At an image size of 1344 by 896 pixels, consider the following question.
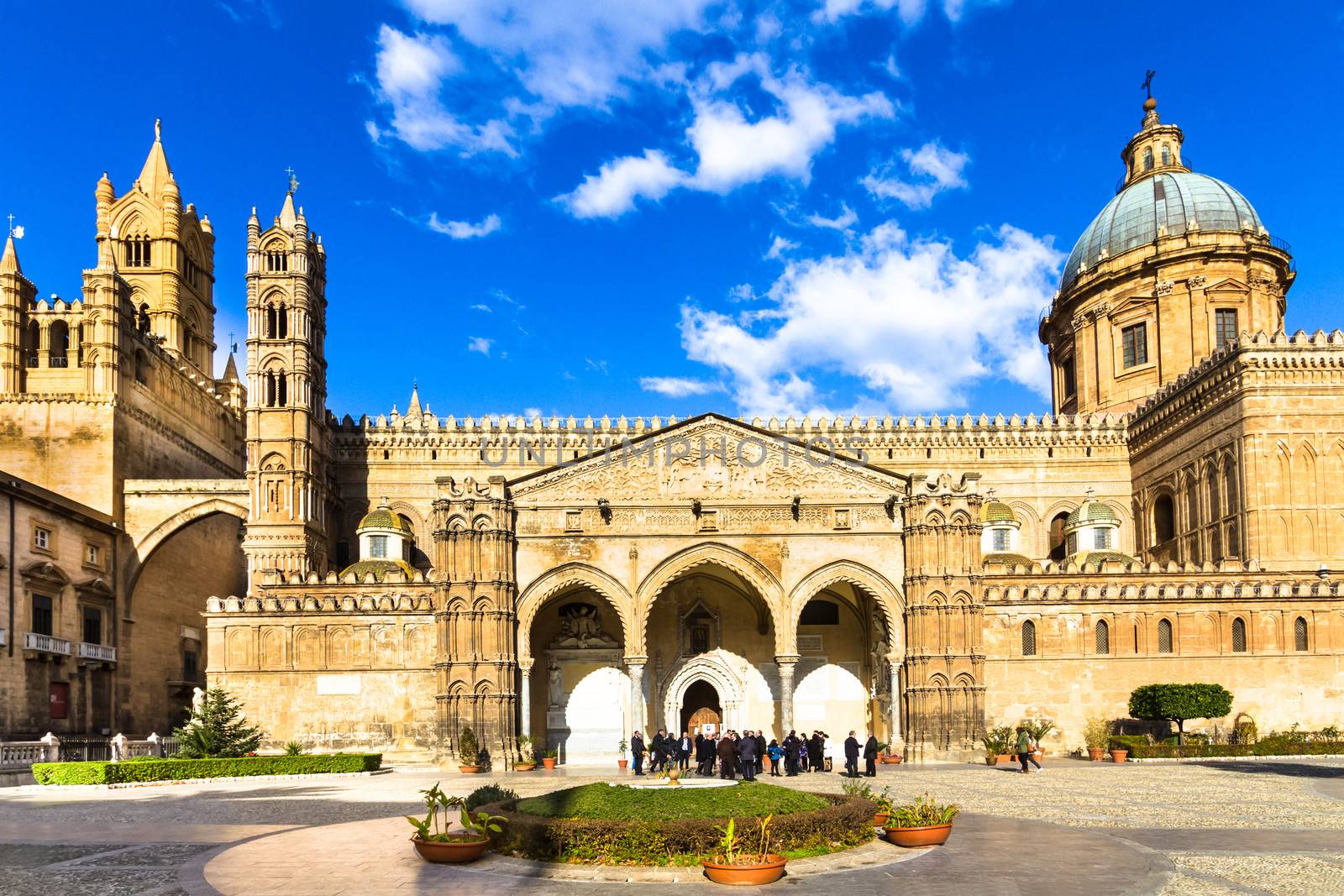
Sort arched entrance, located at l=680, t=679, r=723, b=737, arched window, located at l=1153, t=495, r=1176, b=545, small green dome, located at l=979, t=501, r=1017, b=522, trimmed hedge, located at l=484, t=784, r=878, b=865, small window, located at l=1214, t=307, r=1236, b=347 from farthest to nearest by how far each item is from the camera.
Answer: small window, located at l=1214, t=307, r=1236, b=347 < arched window, located at l=1153, t=495, r=1176, b=545 < small green dome, located at l=979, t=501, r=1017, b=522 < arched entrance, located at l=680, t=679, r=723, b=737 < trimmed hedge, located at l=484, t=784, r=878, b=865

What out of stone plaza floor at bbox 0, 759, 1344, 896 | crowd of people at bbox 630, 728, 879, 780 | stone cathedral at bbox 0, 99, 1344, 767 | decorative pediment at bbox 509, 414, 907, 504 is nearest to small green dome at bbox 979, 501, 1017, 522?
stone cathedral at bbox 0, 99, 1344, 767

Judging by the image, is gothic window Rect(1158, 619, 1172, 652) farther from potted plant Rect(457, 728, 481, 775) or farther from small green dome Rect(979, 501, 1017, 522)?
potted plant Rect(457, 728, 481, 775)

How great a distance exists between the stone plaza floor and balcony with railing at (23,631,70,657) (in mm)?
14952

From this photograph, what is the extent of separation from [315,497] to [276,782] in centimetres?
2084

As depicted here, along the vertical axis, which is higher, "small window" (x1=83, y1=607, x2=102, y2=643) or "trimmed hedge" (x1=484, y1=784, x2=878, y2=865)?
"small window" (x1=83, y1=607, x2=102, y2=643)

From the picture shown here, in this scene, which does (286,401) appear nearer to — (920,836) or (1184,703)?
(1184,703)

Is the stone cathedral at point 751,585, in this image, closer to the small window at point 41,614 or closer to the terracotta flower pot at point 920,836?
the small window at point 41,614

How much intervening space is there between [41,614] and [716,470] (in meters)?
25.6

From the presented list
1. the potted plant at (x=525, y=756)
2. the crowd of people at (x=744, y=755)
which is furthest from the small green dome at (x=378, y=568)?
the crowd of people at (x=744, y=755)

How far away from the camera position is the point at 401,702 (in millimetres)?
40500

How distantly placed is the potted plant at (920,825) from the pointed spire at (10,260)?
4976 cm

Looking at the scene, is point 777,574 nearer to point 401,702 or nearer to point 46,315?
point 401,702

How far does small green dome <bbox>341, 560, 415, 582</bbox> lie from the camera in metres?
44.0

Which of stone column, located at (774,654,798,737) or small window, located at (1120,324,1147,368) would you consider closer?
stone column, located at (774,654,798,737)
